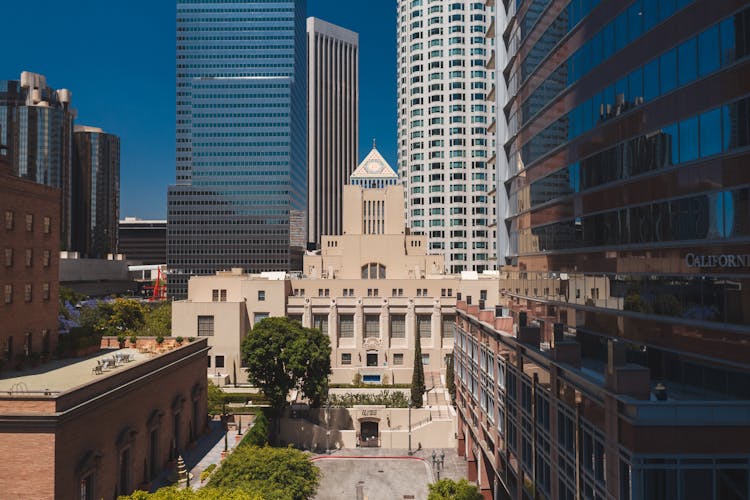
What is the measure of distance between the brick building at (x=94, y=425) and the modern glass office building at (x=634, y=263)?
2349cm

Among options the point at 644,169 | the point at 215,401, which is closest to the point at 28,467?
the point at 644,169

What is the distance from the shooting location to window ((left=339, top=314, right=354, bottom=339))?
3420 inches

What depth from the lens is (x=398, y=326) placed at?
285 feet

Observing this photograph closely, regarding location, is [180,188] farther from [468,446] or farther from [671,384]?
[671,384]

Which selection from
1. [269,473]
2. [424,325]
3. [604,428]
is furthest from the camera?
[424,325]

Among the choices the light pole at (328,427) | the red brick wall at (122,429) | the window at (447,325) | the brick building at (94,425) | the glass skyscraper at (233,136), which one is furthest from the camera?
the glass skyscraper at (233,136)

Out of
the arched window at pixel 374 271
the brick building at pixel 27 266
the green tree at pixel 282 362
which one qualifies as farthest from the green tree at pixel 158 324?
the brick building at pixel 27 266

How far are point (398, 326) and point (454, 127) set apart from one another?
63657mm

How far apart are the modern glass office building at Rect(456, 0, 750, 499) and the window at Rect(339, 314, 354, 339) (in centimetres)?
4845

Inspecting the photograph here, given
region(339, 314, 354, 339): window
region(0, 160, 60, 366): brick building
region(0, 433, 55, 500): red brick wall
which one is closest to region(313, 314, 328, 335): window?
region(339, 314, 354, 339): window

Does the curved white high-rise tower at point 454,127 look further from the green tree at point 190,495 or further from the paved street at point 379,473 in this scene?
the green tree at point 190,495

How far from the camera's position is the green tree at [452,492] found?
119ft

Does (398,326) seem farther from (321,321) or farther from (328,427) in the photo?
(328,427)

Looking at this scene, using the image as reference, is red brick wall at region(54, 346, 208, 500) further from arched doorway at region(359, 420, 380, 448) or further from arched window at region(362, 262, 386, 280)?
arched window at region(362, 262, 386, 280)
